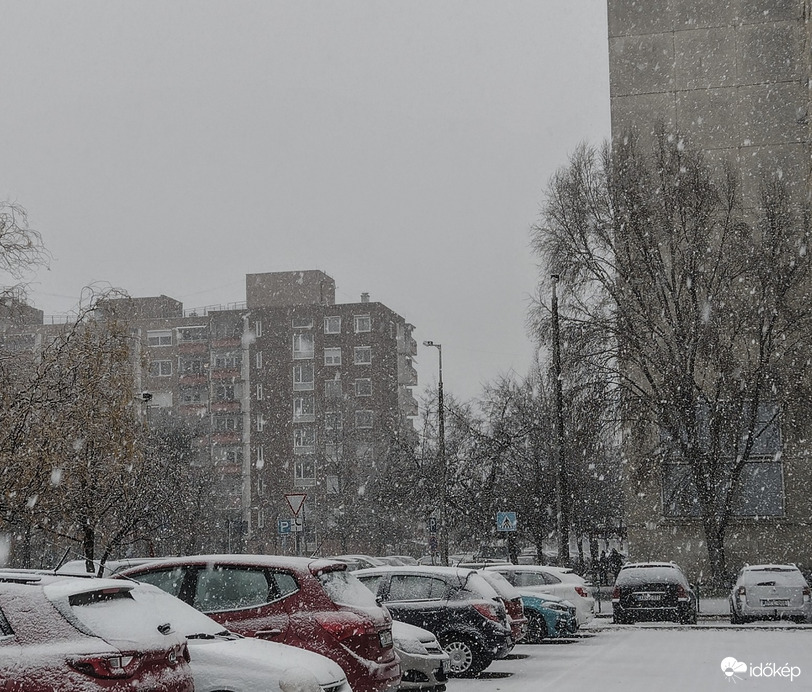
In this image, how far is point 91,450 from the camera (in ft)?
58.2

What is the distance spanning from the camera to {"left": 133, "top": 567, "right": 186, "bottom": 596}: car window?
10312 millimetres

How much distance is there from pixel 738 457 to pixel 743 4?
16793 millimetres

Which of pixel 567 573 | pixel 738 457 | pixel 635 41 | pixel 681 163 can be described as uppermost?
pixel 635 41

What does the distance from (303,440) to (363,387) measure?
6.50 metres

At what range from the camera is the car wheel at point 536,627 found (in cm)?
2177

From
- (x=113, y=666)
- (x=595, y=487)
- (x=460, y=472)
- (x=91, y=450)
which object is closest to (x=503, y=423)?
(x=460, y=472)

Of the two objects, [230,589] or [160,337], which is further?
[160,337]

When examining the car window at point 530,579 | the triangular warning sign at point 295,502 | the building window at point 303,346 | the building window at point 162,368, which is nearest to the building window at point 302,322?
the building window at point 303,346

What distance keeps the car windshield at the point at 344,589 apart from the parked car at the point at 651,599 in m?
16.7

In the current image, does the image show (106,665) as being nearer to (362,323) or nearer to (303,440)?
(303,440)

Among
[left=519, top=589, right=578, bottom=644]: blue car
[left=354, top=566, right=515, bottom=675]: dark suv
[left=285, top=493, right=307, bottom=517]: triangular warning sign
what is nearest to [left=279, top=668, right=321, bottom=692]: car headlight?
[left=354, top=566, right=515, bottom=675]: dark suv

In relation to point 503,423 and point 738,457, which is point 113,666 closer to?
point 738,457

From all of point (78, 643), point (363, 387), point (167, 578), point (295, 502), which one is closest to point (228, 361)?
point (363, 387)

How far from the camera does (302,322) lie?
9931 cm
